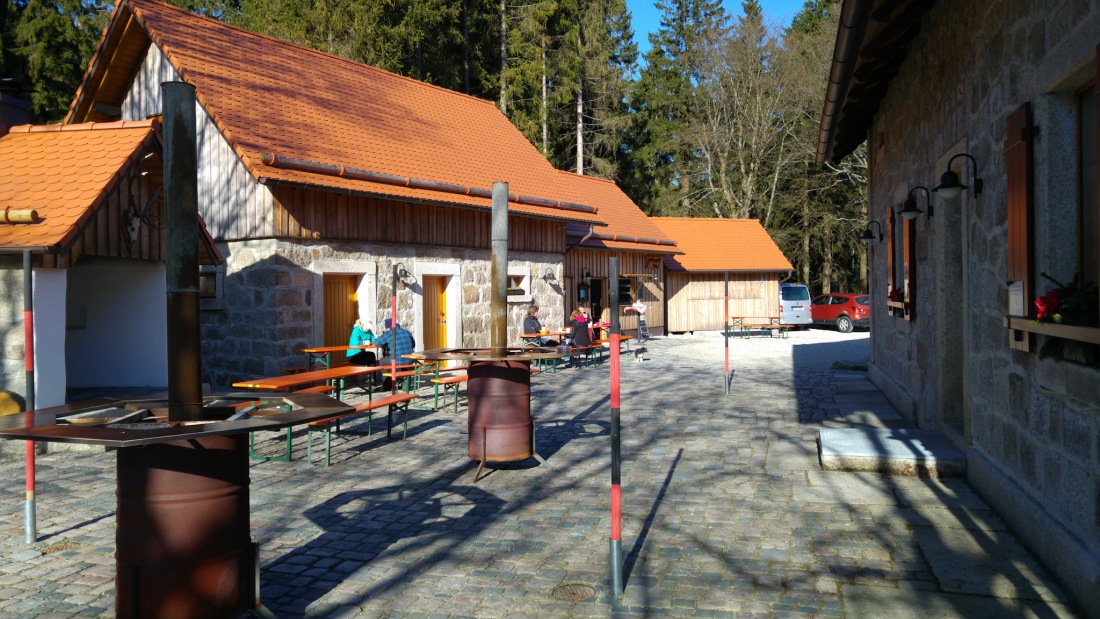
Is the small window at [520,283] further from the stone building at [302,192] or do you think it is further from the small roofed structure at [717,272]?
the small roofed structure at [717,272]

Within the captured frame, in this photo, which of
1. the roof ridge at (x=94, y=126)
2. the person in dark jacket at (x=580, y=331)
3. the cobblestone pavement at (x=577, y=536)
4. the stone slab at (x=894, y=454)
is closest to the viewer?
the cobblestone pavement at (x=577, y=536)

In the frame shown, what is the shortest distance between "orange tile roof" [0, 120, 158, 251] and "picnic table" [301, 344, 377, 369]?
3.91 m

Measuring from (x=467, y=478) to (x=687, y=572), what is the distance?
298cm

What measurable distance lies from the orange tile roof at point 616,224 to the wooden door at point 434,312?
28.3ft

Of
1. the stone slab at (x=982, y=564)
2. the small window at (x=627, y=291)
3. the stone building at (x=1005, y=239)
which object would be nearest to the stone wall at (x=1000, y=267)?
the stone building at (x=1005, y=239)

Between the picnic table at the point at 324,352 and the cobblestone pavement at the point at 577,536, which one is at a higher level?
the picnic table at the point at 324,352

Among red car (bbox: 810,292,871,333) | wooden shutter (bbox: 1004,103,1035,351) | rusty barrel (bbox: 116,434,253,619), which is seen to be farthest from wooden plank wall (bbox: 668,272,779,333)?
rusty barrel (bbox: 116,434,253,619)

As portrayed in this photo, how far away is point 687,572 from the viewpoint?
484cm

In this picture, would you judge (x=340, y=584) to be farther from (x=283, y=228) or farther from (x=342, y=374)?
(x=283, y=228)

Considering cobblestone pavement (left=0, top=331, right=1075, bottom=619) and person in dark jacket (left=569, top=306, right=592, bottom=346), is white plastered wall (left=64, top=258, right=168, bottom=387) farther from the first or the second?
person in dark jacket (left=569, top=306, right=592, bottom=346)

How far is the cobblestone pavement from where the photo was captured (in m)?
4.41

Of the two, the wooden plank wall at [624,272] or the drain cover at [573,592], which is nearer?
the drain cover at [573,592]

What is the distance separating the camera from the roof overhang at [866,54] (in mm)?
6984

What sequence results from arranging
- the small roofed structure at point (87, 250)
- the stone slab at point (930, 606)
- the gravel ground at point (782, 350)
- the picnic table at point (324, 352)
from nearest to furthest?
the stone slab at point (930, 606) → the small roofed structure at point (87, 250) → the picnic table at point (324, 352) → the gravel ground at point (782, 350)
